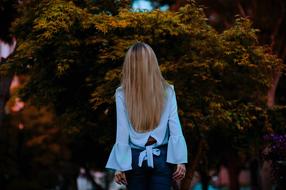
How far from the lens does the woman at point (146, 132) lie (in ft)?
15.8

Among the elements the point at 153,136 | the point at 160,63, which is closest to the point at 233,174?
the point at 160,63

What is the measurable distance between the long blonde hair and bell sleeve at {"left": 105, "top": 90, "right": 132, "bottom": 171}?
0.21 feet

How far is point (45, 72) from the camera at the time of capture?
10.7 m

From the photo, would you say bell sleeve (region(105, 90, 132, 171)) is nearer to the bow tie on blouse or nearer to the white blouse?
the white blouse

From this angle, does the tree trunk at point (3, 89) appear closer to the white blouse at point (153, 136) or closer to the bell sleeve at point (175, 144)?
the white blouse at point (153, 136)

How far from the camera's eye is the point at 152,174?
481 centimetres

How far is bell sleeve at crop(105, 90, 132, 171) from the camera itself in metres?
4.83

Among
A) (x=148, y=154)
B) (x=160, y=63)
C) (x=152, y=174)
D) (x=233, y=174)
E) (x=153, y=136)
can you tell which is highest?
(x=233, y=174)

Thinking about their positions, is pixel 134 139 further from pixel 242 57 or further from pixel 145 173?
pixel 242 57

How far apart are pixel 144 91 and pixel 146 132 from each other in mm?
342

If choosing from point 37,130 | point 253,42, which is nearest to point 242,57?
point 253,42

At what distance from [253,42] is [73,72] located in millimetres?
3289

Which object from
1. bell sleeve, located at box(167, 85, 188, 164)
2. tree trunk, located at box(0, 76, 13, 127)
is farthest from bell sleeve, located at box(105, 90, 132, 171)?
tree trunk, located at box(0, 76, 13, 127)

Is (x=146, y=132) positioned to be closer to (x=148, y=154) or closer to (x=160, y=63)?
(x=148, y=154)
